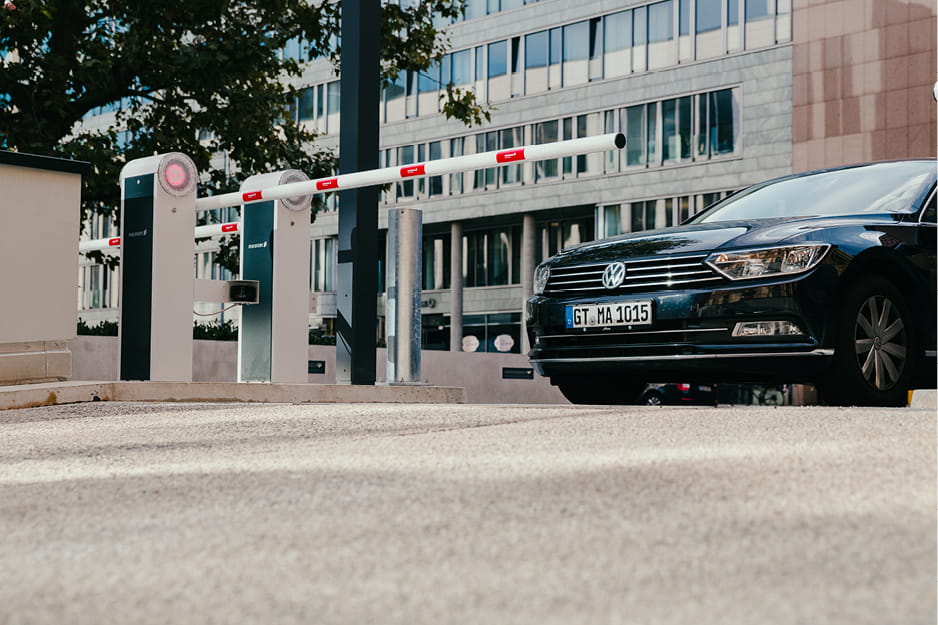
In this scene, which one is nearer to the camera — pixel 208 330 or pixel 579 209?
pixel 208 330

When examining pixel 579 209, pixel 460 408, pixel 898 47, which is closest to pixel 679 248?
pixel 460 408

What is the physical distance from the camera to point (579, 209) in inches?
1941

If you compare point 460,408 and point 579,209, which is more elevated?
point 579,209

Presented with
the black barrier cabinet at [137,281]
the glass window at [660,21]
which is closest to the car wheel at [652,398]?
the black barrier cabinet at [137,281]

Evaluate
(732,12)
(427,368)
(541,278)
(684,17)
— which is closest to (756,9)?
(732,12)

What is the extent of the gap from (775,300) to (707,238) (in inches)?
24.4

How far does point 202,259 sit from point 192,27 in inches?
2002

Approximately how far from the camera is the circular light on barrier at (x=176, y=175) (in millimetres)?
9930

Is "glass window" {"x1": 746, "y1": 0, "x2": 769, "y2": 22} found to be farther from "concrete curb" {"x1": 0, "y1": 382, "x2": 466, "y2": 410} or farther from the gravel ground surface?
the gravel ground surface

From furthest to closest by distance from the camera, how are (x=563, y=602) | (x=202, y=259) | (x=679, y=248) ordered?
1. (x=202, y=259)
2. (x=679, y=248)
3. (x=563, y=602)

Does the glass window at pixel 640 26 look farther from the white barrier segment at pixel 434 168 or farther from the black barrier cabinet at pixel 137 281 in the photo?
the black barrier cabinet at pixel 137 281

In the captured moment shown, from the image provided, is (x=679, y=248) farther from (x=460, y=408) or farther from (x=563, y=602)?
(x=563, y=602)

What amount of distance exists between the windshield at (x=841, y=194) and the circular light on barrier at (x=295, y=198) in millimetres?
3461

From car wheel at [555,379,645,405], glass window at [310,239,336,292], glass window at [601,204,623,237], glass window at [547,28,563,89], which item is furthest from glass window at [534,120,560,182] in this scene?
car wheel at [555,379,645,405]
